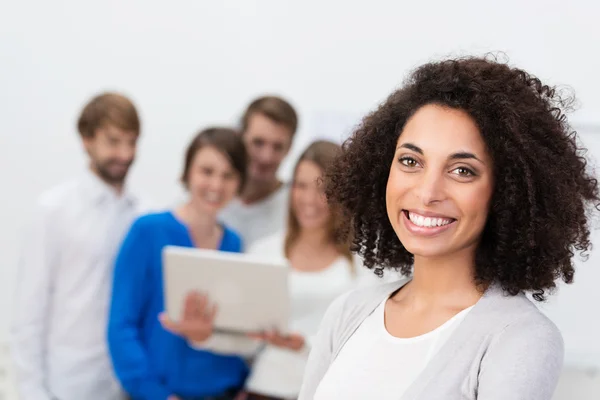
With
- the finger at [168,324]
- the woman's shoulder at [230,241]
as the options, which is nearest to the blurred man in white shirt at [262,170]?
the woman's shoulder at [230,241]

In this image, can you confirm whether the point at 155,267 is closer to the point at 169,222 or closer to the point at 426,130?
the point at 169,222

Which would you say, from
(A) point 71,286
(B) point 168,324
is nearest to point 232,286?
(B) point 168,324

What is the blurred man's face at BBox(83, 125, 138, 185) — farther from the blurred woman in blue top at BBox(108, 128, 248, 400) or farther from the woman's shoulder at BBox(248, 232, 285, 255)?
the woman's shoulder at BBox(248, 232, 285, 255)

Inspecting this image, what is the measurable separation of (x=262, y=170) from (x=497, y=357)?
1.85m

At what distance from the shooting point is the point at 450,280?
1.35 metres

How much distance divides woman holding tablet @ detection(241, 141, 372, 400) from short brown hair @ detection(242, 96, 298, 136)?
32 centimetres

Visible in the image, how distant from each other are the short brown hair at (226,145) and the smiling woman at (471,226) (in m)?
1.28

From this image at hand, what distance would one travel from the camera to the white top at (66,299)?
266cm

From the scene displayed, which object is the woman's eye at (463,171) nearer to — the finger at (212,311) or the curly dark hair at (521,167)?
the curly dark hair at (521,167)

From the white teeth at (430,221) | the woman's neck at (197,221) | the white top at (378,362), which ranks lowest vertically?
the woman's neck at (197,221)

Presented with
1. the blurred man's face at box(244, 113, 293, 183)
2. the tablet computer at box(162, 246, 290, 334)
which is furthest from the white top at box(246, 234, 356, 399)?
the blurred man's face at box(244, 113, 293, 183)

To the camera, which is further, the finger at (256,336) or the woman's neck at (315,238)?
the woman's neck at (315,238)

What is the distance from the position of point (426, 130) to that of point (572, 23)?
1.87 meters

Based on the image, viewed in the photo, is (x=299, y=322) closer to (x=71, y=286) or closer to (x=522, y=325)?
(x=71, y=286)
